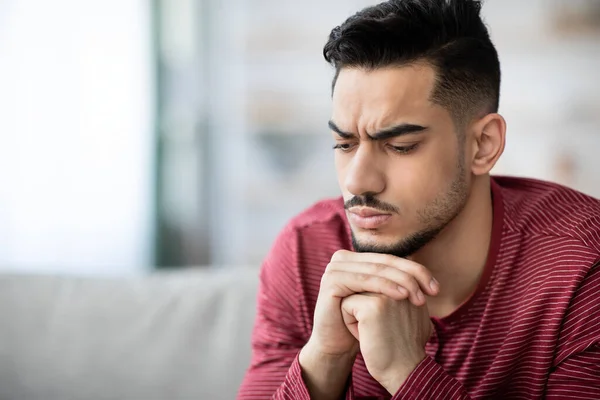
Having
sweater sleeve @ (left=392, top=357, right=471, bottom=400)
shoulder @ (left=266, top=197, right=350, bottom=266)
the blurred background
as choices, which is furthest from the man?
the blurred background

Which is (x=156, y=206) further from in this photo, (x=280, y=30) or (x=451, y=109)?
(x=451, y=109)

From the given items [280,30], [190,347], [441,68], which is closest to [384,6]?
[441,68]

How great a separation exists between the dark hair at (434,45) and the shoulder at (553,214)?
0.22 metres

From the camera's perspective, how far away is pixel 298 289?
1733 millimetres

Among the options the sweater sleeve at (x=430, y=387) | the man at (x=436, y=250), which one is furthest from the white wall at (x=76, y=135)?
the sweater sleeve at (x=430, y=387)

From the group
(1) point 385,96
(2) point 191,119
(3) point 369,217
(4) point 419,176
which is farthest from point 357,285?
(2) point 191,119

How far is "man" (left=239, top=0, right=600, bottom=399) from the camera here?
146 centimetres

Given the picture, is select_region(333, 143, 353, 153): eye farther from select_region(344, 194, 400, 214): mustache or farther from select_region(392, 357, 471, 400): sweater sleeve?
select_region(392, 357, 471, 400): sweater sleeve

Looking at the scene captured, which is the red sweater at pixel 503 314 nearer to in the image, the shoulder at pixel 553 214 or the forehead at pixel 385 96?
the shoulder at pixel 553 214

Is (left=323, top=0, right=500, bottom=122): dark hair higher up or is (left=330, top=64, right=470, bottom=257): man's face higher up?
(left=323, top=0, right=500, bottom=122): dark hair

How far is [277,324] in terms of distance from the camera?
1.74m

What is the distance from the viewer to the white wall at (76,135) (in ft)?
10.6

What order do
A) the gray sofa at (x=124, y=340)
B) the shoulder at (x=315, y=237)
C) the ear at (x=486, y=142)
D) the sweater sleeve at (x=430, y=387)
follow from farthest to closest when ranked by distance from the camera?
the gray sofa at (x=124, y=340)
the shoulder at (x=315, y=237)
the ear at (x=486, y=142)
the sweater sleeve at (x=430, y=387)

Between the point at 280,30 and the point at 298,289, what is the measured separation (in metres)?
2.64
